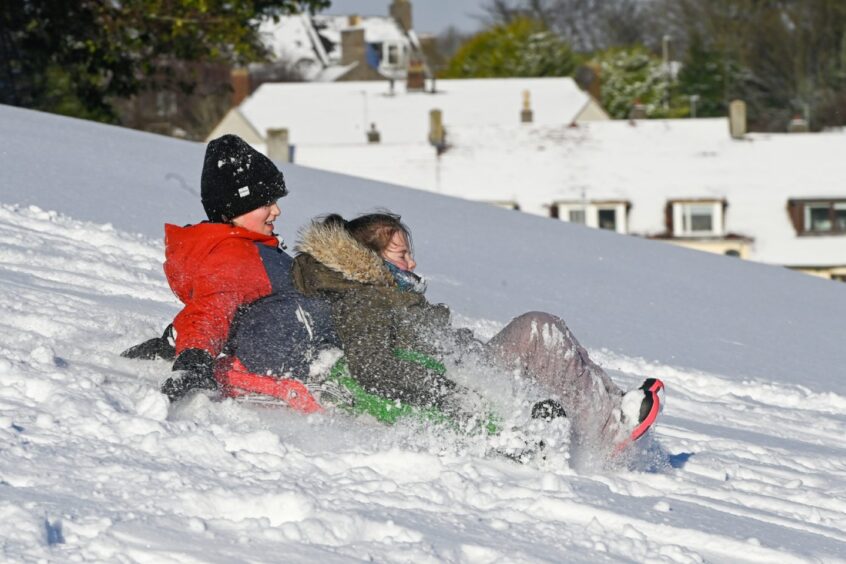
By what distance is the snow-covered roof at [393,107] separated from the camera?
4084 cm

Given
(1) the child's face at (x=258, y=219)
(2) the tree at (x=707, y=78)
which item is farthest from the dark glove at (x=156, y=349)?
(2) the tree at (x=707, y=78)

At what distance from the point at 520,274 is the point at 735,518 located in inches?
216

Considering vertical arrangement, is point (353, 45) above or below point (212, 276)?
above

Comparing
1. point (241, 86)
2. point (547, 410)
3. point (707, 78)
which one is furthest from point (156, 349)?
point (707, 78)

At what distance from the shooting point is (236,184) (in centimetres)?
510

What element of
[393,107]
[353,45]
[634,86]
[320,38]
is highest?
[320,38]

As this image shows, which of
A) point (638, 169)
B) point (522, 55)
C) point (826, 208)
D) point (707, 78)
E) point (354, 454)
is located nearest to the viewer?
point (354, 454)

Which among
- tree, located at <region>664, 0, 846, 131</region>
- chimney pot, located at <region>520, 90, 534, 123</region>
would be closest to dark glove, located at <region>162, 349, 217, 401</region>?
chimney pot, located at <region>520, 90, 534, 123</region>

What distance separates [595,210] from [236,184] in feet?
89.1

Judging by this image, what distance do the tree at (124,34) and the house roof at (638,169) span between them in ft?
50.4

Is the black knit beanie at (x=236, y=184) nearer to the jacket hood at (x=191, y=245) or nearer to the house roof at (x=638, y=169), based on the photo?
the jacket hood at (x=191, y=245)

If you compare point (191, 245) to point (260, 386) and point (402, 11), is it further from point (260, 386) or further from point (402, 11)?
point (402, 11)

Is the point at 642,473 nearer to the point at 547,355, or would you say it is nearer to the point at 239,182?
the point at 547,355

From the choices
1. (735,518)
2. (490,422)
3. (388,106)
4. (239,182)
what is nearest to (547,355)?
(490,422)
